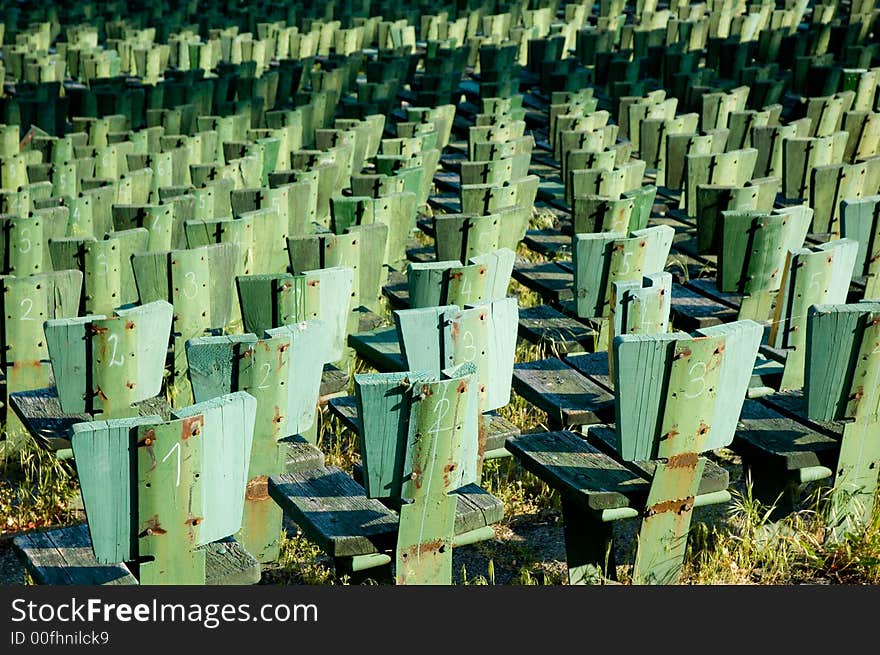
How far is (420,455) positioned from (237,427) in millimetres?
609

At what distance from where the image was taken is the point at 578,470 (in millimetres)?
4883

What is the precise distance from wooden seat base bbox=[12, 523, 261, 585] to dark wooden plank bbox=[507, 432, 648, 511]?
1180 mm

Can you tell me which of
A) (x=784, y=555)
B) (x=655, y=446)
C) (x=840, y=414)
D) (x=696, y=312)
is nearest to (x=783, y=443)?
(x=840, y=414)

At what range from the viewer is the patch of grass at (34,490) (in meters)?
5.68

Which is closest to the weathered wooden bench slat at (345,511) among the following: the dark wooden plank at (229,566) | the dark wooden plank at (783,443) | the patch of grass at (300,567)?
the dark wooden plank at (229,566)

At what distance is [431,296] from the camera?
5.74 m

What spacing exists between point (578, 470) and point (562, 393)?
65 centimetres

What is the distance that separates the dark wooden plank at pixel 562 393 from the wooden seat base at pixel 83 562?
155cm

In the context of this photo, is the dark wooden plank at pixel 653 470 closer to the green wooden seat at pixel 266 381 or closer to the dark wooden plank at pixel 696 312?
the green wooden seat at pixel 266 381

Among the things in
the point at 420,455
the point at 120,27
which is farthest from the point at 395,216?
the point at 120,27

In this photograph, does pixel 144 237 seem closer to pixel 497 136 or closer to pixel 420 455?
pixel 420 455

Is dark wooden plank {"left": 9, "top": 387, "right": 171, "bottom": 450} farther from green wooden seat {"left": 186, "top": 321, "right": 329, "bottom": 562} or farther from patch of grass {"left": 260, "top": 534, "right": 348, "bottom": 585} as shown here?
patch of grass {"left": 260, "top": 534, "right": 348, "bottom": 585}

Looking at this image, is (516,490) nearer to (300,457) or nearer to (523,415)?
(523,415)

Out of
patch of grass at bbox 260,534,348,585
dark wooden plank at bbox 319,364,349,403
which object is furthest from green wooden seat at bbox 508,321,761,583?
dark wooden plank at bbox 319,364,349,403
